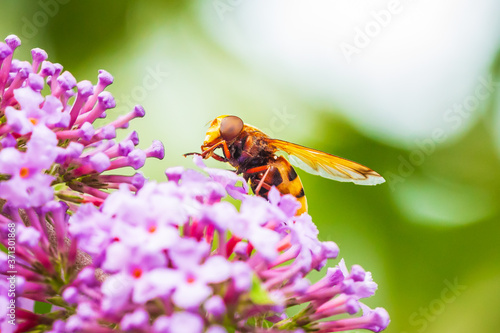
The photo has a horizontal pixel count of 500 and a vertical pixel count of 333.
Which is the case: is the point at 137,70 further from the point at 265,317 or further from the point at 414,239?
the point at 265,317

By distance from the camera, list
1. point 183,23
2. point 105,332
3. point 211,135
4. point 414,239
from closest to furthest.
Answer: point 105,332, point 211,135, point 414,239, point 183,23

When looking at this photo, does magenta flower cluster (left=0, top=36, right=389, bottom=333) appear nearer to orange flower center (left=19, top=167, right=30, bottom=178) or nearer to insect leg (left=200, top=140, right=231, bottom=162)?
orange flower center (left=19, top=167, right=30, bottom=178)

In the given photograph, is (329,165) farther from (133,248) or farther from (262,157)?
(133,248)

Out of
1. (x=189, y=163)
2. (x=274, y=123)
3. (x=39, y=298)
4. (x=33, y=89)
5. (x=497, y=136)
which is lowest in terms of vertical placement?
(x=39, y=298)

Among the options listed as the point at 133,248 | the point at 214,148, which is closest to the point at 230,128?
the point at 214,148

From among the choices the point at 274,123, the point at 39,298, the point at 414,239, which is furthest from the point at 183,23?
the point at 39,298

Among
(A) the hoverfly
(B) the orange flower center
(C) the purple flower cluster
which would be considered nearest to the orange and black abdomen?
(A) the hoverfly
